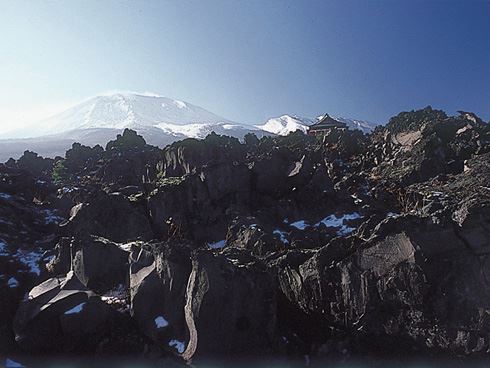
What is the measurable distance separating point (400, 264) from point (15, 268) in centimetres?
2370

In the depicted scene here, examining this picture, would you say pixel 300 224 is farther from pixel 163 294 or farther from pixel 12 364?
pixel 12 364

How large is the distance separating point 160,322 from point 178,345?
1.51 meters

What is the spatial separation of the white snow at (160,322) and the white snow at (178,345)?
836 millimetres

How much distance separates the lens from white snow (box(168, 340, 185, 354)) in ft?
47.5

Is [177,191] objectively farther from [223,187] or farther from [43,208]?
[43,208]

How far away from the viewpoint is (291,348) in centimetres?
1448

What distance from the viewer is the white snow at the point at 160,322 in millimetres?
15477

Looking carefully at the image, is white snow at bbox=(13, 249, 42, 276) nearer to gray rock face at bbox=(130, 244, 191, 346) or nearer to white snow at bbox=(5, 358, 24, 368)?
white snow at bbox=(5, 358, 24, 368)

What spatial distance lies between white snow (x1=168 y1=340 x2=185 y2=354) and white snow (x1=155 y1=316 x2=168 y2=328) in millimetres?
836

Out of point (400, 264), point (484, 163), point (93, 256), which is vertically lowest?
point (93, 256)

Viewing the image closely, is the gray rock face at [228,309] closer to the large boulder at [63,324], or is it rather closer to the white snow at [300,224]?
the large boulder at [63,324]

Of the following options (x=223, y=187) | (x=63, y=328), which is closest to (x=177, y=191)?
(x=223, y=187)

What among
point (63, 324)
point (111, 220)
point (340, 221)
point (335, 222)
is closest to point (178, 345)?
point (63, 324)

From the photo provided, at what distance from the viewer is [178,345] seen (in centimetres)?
1467
